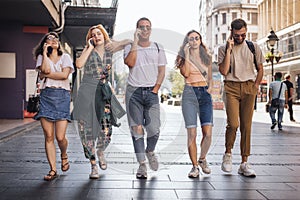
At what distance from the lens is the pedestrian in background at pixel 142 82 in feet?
17.2

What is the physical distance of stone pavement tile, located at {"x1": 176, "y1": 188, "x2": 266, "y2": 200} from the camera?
4.41m

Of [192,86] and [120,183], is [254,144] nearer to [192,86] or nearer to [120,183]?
[192,86]

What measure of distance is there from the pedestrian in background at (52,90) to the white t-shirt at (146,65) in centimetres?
76

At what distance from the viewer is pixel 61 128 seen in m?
5.34

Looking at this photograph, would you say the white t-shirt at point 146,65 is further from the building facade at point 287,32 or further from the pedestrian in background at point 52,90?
the building facade at point 287,32

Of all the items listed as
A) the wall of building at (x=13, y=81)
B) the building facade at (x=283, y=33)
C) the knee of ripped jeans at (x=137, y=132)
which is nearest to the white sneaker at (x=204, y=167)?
the knee of ripped jeans at (x=137, y=132)

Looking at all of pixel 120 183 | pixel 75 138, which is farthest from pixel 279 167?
pixel 75 138

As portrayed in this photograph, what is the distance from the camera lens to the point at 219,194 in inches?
178

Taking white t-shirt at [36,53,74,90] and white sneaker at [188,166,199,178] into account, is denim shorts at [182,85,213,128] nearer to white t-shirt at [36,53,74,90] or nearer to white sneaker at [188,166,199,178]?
white sneaker at [188,166,199,178]

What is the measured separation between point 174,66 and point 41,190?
209cm

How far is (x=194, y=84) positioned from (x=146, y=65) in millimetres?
627

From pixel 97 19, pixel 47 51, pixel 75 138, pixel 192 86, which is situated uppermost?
pixel 97 19

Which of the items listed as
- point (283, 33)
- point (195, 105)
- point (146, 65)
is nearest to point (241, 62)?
point (195, 105)

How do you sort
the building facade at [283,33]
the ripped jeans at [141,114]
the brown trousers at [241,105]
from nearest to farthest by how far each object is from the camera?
the ripped jeans at [141,114] < the brown trousers at [241,105] < the building facade at [283,33]
